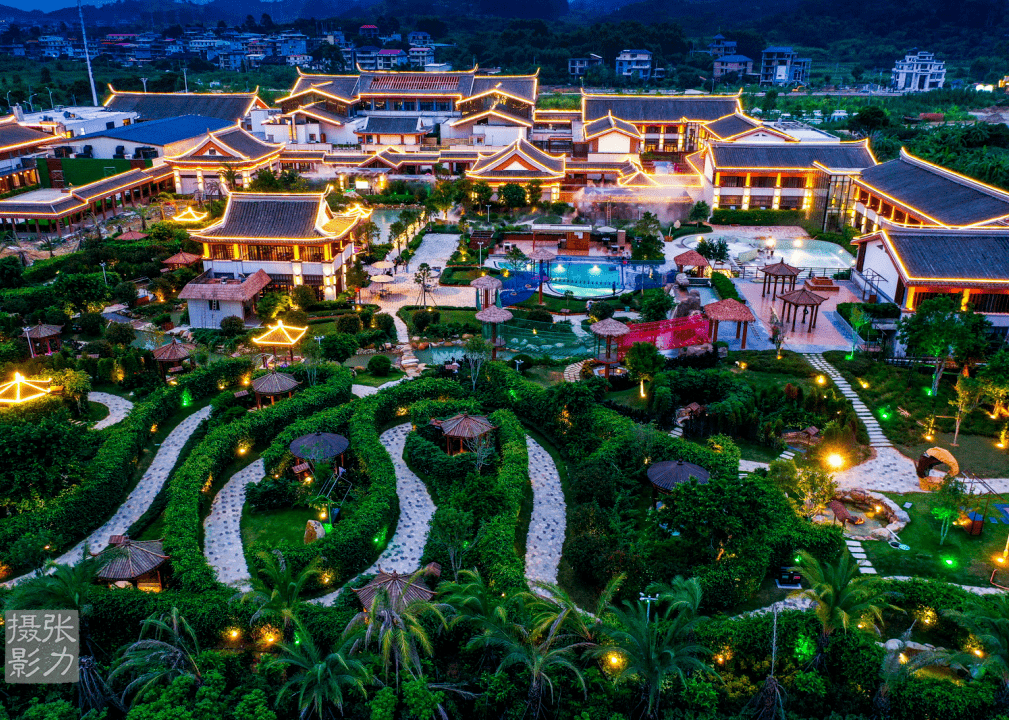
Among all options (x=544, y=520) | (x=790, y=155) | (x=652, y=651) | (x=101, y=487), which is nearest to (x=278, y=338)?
(x=101, y=487)

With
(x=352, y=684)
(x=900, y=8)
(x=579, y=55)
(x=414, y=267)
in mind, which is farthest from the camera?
(x=900, y=8)

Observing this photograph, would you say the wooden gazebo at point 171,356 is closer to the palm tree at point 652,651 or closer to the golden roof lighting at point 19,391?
the golden roof lighting at point 19,391

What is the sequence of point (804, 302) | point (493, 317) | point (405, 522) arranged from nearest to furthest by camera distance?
point (405, 522), point (493, 317), point (804, 302)

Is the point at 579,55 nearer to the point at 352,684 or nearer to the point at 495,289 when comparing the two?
the point at 495,289

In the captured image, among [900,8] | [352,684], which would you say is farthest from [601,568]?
[900,8]

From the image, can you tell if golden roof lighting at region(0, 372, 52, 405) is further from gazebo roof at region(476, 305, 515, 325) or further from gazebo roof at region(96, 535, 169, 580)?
gazebo roof at region(476, 305, 515, 325)

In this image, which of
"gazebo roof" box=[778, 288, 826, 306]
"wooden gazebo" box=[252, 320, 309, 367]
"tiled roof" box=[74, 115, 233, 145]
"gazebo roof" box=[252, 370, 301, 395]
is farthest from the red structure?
"tiled roof" box=[74, 115, 233, 145]

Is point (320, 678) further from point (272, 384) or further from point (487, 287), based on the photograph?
point (487, 287)
